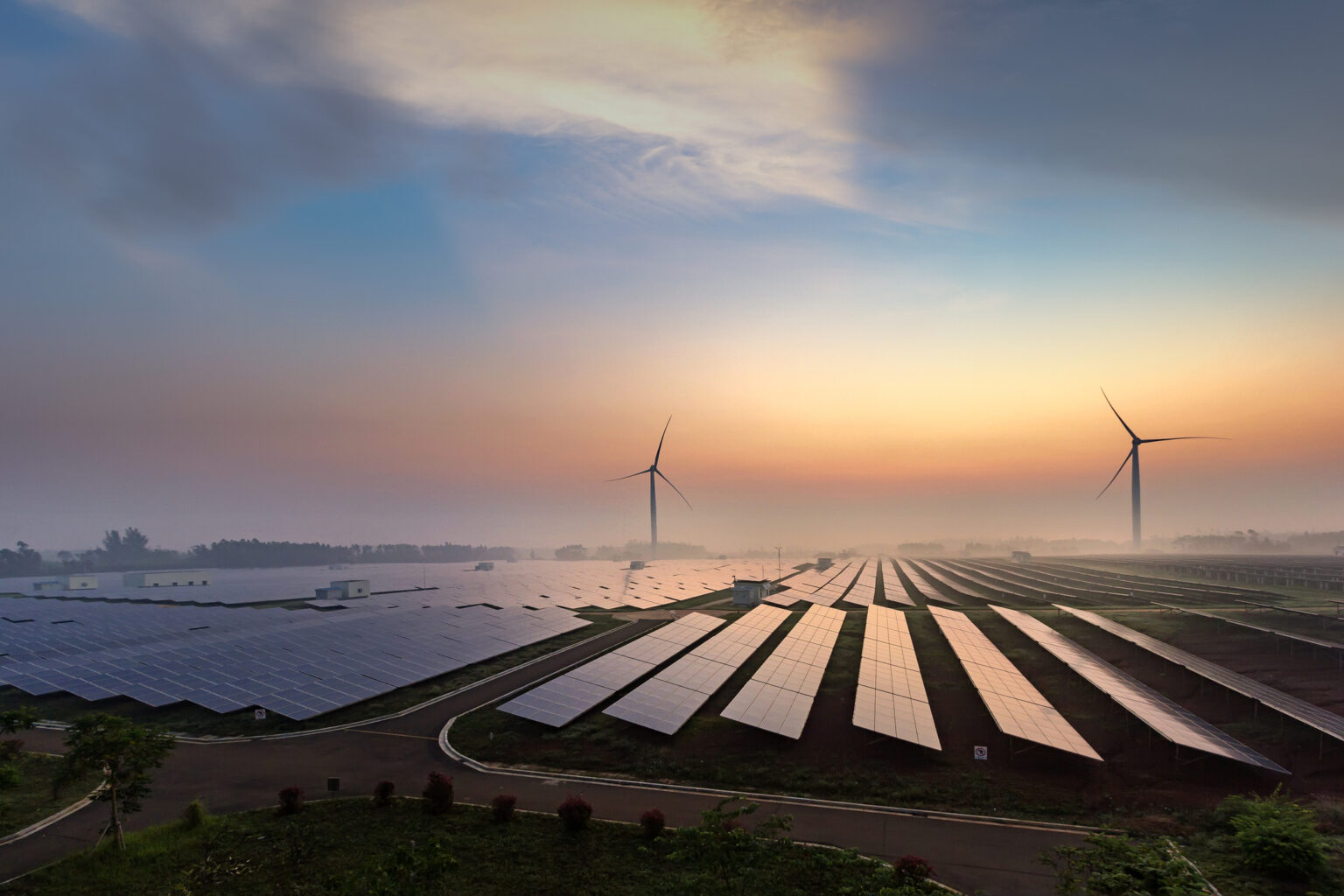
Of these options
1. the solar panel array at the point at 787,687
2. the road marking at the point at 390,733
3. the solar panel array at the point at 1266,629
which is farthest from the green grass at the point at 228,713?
the solar panel array at the point at 1266,629

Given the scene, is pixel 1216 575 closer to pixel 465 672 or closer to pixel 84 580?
pixel 465 672

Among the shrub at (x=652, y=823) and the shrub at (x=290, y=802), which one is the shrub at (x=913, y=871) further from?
the shrub at (x=290, y=802)

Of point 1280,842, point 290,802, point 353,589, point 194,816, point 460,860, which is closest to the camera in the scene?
point 1280,842

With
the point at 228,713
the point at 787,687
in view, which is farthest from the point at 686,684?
the point at 228,713

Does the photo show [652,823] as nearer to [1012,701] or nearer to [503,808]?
[503,808]

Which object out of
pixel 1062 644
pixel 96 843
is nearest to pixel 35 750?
pixel 96 843

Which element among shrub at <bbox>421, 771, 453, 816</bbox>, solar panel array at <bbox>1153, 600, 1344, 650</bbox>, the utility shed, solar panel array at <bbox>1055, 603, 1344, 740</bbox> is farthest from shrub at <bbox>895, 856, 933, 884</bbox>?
the utility shed
